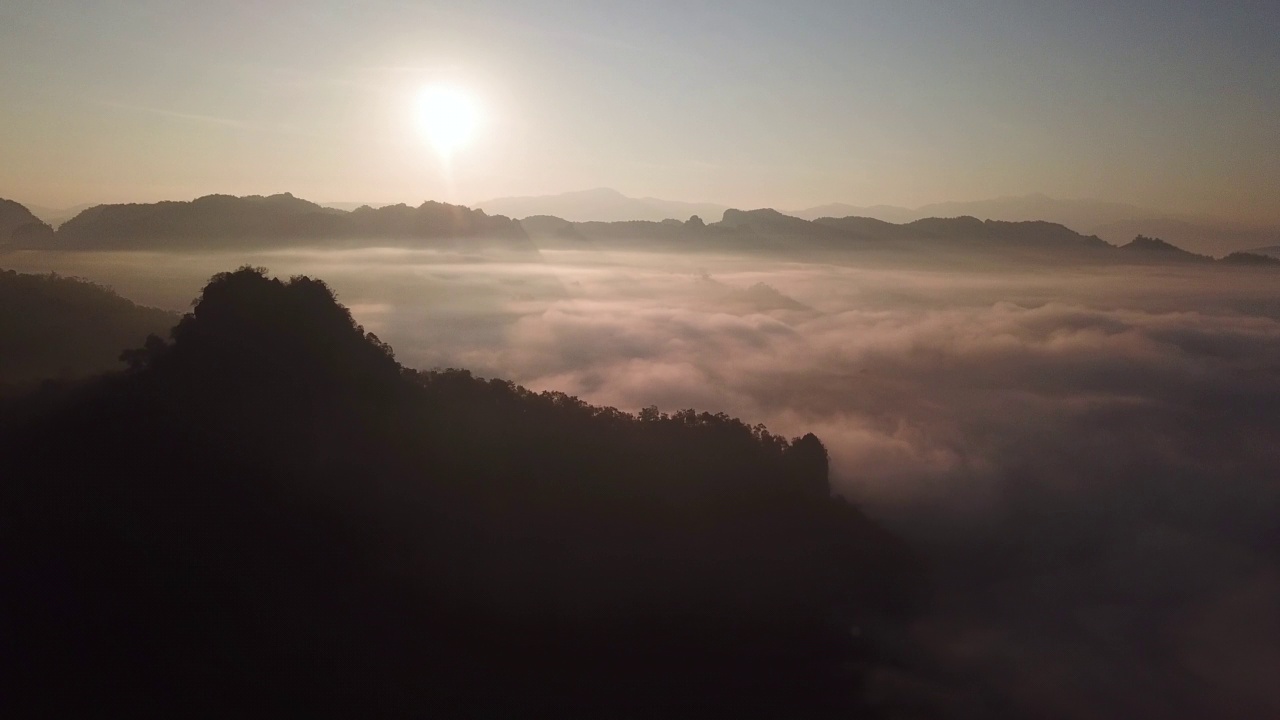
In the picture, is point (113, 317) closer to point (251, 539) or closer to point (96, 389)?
point (96, 389)

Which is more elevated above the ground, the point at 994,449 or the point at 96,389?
the point at 96,389

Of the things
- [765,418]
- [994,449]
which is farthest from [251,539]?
[994,449]

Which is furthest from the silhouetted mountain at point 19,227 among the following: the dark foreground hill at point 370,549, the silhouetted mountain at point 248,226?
the dark foreground hill at point 370,549

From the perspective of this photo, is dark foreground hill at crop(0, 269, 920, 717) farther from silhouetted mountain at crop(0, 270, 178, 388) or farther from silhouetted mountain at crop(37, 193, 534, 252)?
silhouetted mountain at crop(37, 193, 534, 252)

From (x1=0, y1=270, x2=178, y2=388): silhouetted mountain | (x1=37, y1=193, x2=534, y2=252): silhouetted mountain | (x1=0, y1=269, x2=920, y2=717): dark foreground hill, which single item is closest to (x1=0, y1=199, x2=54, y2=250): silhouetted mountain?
(x1=37, y1=193, x2=534, y2=252): silhouetted mountain

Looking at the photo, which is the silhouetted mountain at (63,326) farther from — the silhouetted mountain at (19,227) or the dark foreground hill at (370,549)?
the silhouetted mountain at (19,227)

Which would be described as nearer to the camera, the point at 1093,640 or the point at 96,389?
the point at 96,389
